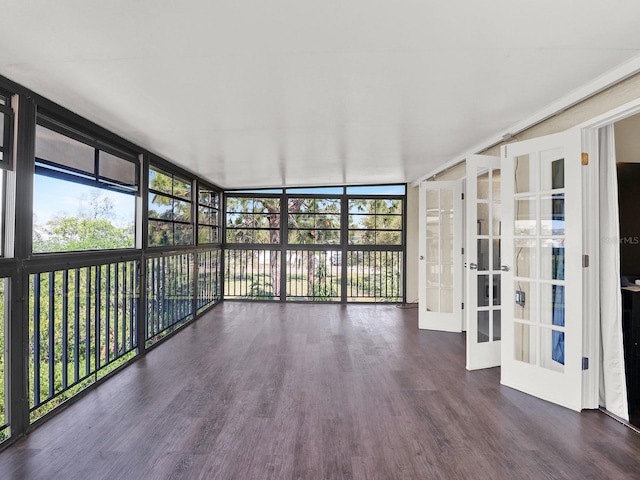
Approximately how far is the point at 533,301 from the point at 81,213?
3.70 metres

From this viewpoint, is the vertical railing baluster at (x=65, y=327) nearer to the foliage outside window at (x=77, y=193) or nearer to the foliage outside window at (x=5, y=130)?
the foliage outside window at (x=77, y=193)

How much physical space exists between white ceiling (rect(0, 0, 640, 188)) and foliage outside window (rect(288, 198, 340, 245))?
3.29m

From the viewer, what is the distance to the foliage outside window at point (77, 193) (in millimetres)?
2303

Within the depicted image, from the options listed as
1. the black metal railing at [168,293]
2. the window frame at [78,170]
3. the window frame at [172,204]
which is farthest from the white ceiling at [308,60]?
the black metal railing at [168,293]

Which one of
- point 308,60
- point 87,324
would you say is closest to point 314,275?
point 87,324

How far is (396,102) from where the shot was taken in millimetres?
2369

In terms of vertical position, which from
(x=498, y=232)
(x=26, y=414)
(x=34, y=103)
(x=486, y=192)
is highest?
(x=34, y=103)

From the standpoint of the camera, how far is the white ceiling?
1410 millimetres

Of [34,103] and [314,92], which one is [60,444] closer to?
[34,103]

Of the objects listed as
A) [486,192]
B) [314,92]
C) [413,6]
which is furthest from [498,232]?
[413,6]

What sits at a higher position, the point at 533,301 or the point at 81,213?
the point at 81,213

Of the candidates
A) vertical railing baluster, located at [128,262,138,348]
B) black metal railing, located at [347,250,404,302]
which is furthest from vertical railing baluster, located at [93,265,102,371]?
black metal railing, located at [347,250,404,302]

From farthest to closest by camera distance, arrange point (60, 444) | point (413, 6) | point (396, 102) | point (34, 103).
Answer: point (396, 102), point (34, 103), point (60, 444), point (413, 6)

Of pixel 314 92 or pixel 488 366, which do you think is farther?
pixel 488 366
